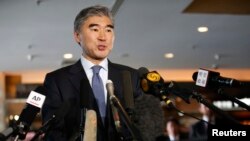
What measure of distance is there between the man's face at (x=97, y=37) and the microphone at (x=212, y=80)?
36 cm

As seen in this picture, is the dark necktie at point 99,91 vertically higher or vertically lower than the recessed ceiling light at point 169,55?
lower

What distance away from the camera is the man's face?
170 cm

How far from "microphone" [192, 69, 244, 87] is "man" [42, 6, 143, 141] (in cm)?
21

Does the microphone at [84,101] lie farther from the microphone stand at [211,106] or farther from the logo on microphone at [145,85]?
the microphone stand at [211,106]

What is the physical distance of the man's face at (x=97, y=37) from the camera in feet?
5.59

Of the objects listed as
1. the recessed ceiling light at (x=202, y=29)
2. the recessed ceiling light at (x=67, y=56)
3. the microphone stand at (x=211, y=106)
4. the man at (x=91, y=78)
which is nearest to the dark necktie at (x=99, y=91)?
the man at (x=91, y=78)

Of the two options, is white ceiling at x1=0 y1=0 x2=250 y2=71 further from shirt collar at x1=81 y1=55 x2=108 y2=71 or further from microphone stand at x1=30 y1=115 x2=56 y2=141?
microphone stand at x1=30 y1=115 x2=56 y2=141

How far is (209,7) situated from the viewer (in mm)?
5980

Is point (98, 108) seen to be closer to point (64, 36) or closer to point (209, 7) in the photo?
point (209, 7)

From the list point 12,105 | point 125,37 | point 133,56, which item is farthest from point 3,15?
point 12,105

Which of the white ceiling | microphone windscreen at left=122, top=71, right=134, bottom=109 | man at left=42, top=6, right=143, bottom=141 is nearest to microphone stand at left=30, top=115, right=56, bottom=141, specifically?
man at left=42, top=6, right=143, bottom=141

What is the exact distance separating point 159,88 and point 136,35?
5.82 metres

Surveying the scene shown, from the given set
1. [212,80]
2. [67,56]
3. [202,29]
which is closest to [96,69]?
[212,80]

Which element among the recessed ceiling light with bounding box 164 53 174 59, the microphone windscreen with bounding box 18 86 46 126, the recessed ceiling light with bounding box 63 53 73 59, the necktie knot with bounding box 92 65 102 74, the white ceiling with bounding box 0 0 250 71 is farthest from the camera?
the recessed ceiling light with bounding box 164 53 174 59
